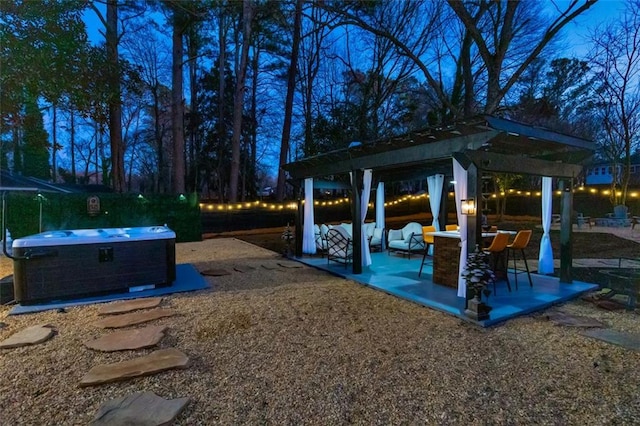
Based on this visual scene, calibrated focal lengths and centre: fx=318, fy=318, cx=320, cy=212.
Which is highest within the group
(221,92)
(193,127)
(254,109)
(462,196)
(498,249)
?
(221,92)

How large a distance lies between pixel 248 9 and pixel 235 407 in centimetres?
1246

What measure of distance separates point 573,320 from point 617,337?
0.47 m

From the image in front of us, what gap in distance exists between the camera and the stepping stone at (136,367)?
237 centimetres

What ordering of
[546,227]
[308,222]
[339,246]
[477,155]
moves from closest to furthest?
[477,155] < [546,227] < [339,246] < [308,222]

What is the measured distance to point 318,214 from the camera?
14.1 m

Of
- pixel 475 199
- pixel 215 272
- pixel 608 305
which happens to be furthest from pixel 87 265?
pixel 608 305

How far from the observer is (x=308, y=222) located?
764 centimetres

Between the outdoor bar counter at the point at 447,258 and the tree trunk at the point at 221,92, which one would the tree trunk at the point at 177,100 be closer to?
the tree trunk at the point at 221,92

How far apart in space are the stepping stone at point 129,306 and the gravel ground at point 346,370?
0.15 m

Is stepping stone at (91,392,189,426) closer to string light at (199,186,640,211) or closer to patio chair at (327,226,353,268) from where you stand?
patio chair at (327,226,353,268)

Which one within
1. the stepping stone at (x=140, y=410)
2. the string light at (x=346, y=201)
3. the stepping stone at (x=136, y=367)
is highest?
the string light at (x=346, y=201)

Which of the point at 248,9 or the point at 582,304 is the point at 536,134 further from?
the point at 248,9

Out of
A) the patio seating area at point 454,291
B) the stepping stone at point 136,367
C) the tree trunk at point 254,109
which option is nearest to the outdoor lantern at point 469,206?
the patio seating area at point 454,291

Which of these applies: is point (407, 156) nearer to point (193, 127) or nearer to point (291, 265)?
point (291, 265)
